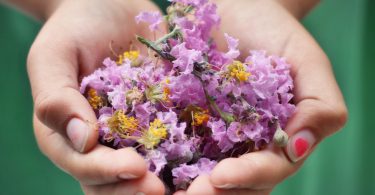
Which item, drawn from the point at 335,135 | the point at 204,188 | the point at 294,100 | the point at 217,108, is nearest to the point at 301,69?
the point at 294,100

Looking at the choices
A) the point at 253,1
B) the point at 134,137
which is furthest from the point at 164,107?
the point at 253,1

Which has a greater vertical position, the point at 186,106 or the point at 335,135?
the point at 186,106

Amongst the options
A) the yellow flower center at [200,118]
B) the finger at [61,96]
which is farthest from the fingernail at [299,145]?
the finger at [61,96]

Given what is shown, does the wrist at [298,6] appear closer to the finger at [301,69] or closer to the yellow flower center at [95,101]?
the finger at [301,69]

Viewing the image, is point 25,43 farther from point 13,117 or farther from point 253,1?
point 253,1

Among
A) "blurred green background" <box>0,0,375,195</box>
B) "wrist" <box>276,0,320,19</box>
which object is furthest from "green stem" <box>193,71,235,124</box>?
"blurred green background" <box>0,0,375,195</box>

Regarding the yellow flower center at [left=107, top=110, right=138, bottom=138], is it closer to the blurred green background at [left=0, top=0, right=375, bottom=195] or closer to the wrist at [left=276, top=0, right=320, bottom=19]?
the wrist at [left=276, top=0, right=320, bottom=19]

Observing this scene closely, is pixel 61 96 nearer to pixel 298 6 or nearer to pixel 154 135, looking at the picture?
pixel 154 135
